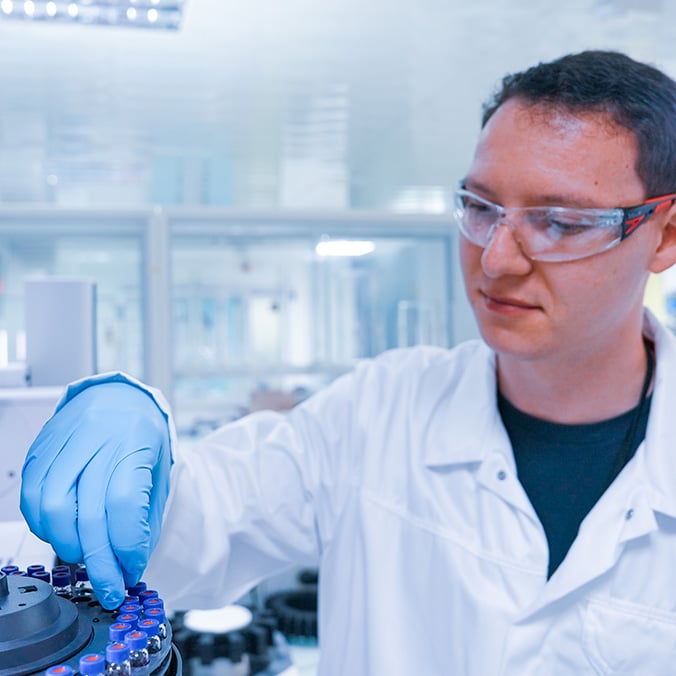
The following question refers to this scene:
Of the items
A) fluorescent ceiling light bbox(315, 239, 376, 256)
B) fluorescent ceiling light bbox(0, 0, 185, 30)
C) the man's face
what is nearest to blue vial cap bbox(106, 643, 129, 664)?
the man's face

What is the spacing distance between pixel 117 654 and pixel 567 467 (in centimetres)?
76

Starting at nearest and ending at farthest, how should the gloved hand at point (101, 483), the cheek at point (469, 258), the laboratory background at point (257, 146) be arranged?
the gloved hand at point (101, 483) < the cheek at point (469, 258) < the laboratory background at point (257, 146)

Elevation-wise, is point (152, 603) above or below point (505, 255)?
below

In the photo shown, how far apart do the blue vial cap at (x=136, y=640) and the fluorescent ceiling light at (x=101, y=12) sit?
1.61 meters

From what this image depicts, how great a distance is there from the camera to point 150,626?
446 millimetres

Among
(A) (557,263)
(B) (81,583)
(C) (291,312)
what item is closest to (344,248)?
(C) (291,312)

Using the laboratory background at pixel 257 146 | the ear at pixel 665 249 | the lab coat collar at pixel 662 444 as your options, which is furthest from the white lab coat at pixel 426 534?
the laboratory background at pixel 257 146

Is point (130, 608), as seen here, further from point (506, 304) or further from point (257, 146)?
point (257, 146)

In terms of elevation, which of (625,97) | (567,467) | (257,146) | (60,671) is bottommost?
(567,467)

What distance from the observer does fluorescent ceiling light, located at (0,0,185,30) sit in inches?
67.2

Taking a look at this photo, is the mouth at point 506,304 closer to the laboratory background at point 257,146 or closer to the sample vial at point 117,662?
the sample vial at point 117,662

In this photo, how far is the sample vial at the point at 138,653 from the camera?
419 millimetres

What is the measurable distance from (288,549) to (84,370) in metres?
0.43

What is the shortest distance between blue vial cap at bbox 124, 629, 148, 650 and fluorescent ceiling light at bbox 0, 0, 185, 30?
1.61m
